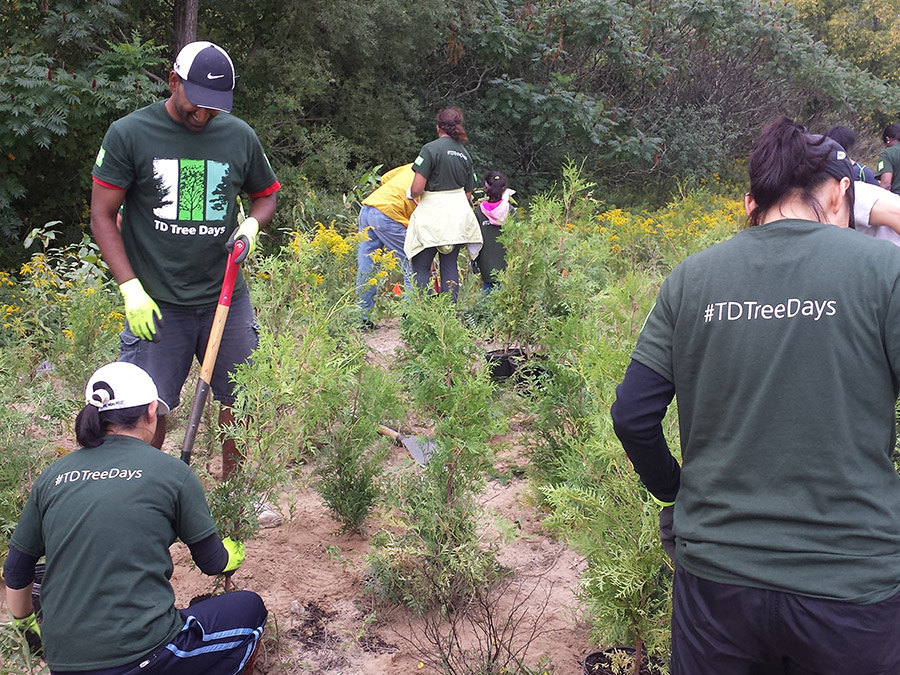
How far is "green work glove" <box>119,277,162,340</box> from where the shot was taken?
3.19 m

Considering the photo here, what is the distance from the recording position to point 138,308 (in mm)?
3193

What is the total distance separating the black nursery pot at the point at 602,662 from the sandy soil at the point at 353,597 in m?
0.10

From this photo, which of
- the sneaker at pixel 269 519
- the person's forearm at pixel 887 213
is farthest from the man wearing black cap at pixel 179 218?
the person's forearm at pixel 887 213

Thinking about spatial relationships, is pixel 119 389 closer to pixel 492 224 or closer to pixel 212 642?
pixel 212 642

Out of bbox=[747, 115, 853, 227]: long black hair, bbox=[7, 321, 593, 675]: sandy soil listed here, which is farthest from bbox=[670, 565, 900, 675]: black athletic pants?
bbox=[7, 321, 593, 675]: sandy soil

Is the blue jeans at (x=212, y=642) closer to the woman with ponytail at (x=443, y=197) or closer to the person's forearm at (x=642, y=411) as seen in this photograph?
the person's forearm at (x=642, y=411)

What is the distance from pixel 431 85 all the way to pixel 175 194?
39.0 feet

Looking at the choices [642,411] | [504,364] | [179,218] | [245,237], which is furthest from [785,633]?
[504,364]

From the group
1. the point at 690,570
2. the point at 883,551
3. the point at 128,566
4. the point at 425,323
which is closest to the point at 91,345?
the point at 425,323

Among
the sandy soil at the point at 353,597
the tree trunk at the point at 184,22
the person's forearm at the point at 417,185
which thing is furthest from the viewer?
the tree trunk at the point at 184,22

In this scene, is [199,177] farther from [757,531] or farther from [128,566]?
[757,531]

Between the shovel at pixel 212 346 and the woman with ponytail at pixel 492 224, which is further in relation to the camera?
the woman with ponytail at pixel 492 224

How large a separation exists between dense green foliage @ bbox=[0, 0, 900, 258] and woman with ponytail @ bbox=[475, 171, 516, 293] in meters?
2.49

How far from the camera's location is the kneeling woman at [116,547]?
2.28 metres
